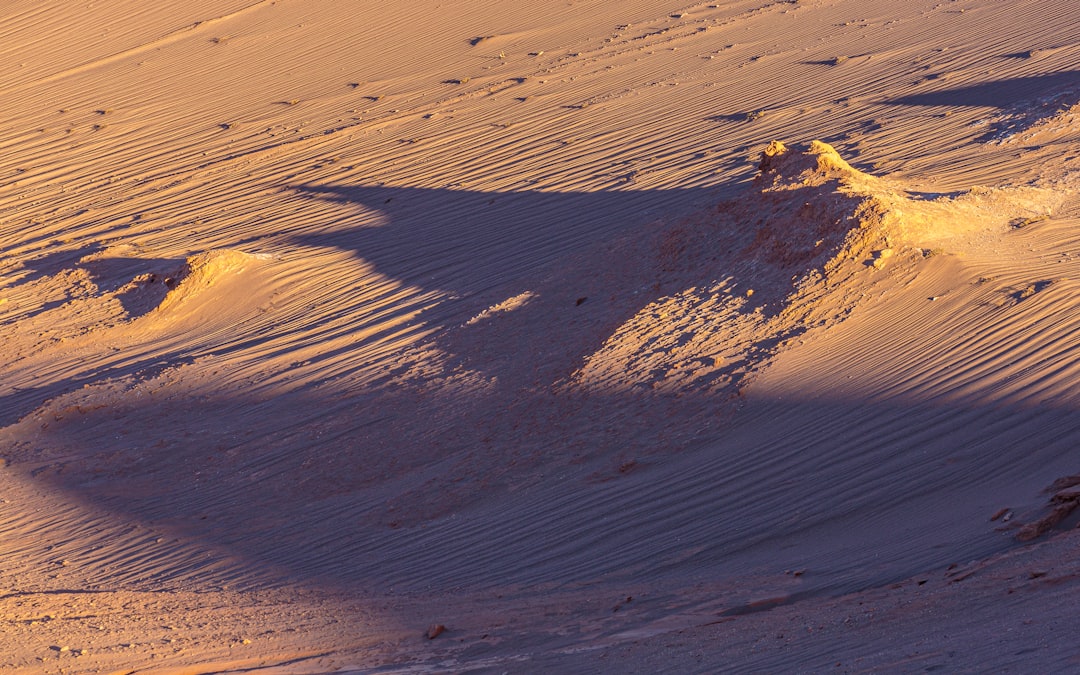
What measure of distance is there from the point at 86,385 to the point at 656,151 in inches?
283

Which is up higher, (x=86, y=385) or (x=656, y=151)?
(x=656, y=151)

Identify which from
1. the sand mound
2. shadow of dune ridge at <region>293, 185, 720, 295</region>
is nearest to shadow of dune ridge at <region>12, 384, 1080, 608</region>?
shadow of dune ridge at <region>293, 185, 720, 295</region>

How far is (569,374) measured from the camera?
9.03 metres

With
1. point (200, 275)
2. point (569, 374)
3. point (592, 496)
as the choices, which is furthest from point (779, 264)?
point (200, 275)

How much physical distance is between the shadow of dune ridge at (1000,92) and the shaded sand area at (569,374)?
0.07 m

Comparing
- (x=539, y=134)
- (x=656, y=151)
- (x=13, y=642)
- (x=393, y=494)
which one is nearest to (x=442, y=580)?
(x=393, y=494)

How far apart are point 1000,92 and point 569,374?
831cm

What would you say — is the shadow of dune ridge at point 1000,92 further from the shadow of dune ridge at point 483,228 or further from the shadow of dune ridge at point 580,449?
the shadow of dune ridge at point 580,449

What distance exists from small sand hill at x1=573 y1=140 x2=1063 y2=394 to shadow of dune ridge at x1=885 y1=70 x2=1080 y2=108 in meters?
4.13

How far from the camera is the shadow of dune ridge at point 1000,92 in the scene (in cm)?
1392

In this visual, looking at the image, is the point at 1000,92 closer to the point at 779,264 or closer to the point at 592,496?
the point at 779,264

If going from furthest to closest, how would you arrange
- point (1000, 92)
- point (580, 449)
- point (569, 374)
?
point (1000, 92)
point (569, 374)
point (580, 449)

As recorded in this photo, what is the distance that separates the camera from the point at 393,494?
8359mm

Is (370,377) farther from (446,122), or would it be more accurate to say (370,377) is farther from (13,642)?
(446,122)
